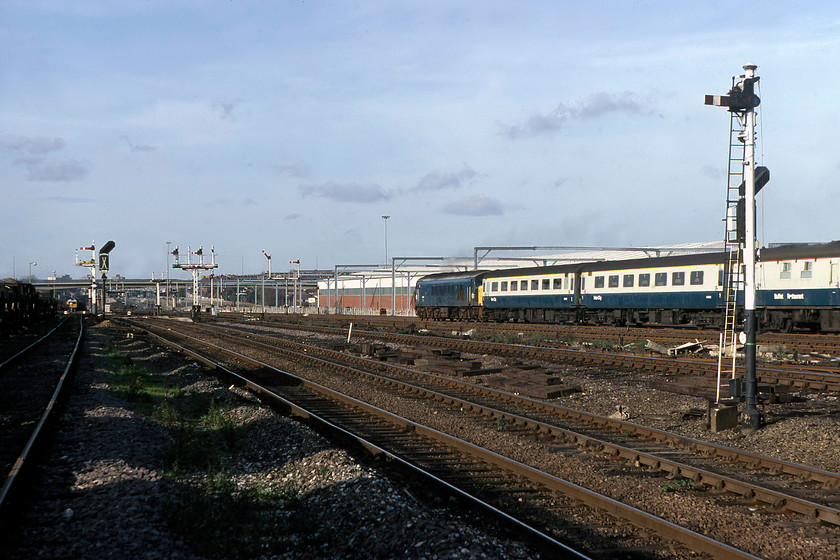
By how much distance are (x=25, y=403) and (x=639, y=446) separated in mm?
12924

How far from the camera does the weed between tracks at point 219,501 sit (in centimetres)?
733

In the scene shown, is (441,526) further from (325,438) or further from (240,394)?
(240,394)

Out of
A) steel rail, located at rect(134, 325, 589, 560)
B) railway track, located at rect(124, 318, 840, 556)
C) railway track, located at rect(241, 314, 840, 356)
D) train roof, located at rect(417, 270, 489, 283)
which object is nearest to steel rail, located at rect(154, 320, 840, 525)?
railway track, located at rect(124, 318, 840, 556)

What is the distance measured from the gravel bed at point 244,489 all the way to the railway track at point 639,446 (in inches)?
70.4

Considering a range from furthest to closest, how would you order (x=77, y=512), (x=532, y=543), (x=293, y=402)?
(x=293, y=402) < (x=77, y=512) < (x=532, y=543)

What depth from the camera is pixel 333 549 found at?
7156mm

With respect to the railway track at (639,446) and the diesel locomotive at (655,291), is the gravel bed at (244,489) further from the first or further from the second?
the diesel locomotive at (655,291)

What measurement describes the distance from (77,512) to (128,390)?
33.5 feet

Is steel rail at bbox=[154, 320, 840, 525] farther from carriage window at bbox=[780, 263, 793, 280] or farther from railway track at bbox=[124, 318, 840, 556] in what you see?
carriage window at bbox=[780, 263, 793, 280]

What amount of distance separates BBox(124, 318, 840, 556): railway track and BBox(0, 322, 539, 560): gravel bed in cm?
179

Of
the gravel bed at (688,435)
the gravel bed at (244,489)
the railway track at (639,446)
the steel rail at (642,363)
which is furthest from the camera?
the steel rail at (642,363)

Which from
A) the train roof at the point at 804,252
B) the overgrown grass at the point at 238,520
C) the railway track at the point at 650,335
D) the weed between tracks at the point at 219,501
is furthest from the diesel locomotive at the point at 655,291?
the overgrown grass at the point at 238,520

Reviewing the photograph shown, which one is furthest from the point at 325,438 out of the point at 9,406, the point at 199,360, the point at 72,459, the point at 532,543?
the point at 199,360

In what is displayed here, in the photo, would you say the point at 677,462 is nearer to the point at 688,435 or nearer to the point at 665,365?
the point at 688,435
